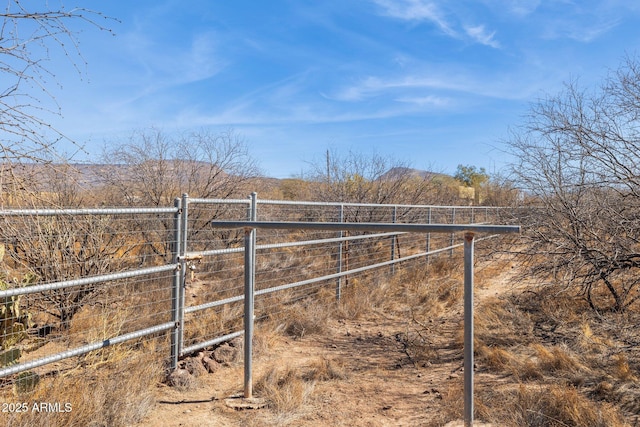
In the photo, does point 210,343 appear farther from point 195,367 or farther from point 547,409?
point 547,409

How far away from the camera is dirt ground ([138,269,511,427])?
3852 mm

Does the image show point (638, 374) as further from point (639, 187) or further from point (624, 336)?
point (639, 187)

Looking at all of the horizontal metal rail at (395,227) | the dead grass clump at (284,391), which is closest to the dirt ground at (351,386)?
the dead grass clump at (284,391)

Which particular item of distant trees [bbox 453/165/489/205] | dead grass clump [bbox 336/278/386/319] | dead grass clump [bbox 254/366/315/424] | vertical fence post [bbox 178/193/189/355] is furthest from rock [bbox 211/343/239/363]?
distant trees [bbox 453/165/489/205]

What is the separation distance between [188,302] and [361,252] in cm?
435

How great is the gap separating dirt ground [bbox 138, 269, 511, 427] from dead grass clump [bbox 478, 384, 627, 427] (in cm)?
30

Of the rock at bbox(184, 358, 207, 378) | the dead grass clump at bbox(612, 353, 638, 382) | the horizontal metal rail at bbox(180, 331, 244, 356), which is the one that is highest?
the dead grass clump at bbox(612, 353, 638, 382)

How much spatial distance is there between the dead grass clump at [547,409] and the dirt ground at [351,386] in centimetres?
30

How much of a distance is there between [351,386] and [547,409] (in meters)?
1.72

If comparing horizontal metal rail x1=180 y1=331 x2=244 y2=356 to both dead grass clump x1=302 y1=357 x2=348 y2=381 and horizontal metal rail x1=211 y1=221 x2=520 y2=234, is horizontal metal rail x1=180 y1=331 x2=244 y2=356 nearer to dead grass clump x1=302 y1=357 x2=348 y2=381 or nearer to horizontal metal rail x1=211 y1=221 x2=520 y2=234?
dead grass clump x1=302 y1=357 x2=348 y2=381

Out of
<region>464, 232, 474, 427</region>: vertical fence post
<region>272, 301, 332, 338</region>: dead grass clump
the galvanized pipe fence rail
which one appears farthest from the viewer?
<region>272, 301, 332, 338</region>: dead grass clump

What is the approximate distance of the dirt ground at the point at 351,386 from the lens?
152 inches

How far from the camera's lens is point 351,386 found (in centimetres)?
455

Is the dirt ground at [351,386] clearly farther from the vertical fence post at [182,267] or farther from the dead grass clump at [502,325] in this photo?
the vertical fence post at [182,267]
